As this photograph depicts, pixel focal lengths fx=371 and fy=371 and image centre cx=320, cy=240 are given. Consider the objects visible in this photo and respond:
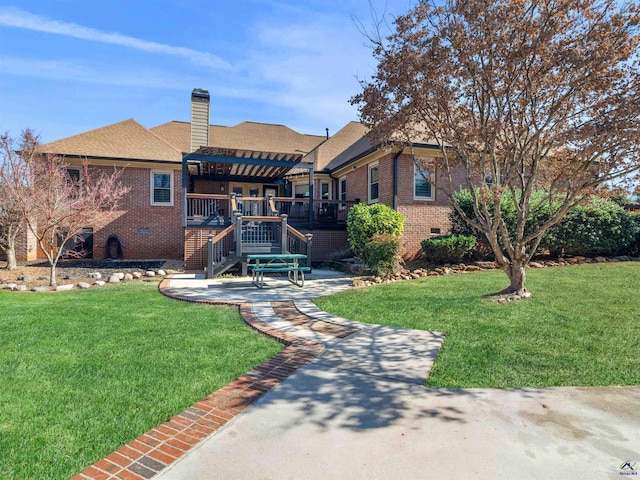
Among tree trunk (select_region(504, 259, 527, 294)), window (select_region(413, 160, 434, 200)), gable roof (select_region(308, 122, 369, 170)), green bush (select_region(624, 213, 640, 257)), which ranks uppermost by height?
gable roof (select_region(308, 122, 369, 170))

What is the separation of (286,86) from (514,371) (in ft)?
40.7

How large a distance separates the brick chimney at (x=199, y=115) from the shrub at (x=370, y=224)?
9387 millimetres

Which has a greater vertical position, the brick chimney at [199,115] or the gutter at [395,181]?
the brick chimney at [199,115]

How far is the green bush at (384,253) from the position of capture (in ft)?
31.2

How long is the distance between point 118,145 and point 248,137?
7.47 m

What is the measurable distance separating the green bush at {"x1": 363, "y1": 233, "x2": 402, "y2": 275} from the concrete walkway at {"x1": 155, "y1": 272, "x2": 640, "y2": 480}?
18.2ft

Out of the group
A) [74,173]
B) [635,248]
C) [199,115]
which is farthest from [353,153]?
[74,173]

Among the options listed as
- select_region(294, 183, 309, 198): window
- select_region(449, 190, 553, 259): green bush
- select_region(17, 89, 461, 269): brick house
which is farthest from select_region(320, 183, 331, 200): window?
select_region(449, 190, 553, 259): green bush

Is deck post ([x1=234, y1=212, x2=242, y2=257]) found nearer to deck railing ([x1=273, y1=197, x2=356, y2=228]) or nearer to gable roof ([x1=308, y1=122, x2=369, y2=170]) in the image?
deck railing ([x1=273, y1=197, x2=356, y2=228])

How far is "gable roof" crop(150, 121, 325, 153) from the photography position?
18.9 m

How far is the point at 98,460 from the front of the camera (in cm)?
233

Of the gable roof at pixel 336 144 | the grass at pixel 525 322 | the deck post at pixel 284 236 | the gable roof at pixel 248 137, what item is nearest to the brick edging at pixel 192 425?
the grass at pixel 525 322

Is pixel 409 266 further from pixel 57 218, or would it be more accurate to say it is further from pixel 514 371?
pixel 57 218

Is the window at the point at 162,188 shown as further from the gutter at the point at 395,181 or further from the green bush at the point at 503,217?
the green bush at the point at 503,217
